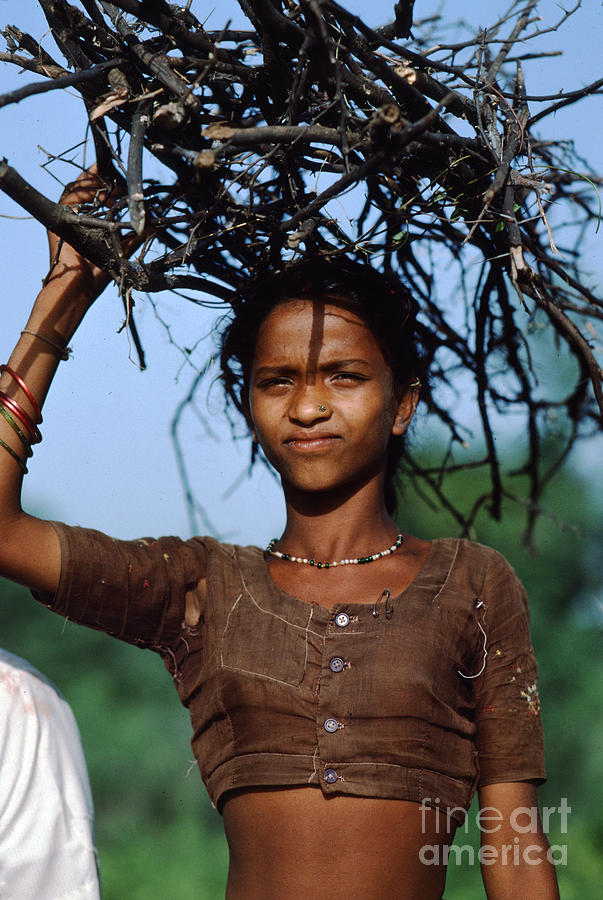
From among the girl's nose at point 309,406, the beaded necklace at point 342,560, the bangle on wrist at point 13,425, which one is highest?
the girl's nose at point 309,406

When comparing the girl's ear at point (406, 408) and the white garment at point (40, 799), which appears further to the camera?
the girl's ear at point (406, 408)

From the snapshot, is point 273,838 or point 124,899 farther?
point 124,899

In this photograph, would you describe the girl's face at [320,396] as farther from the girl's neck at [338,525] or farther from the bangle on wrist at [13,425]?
the bangle on wrist at [13,425]

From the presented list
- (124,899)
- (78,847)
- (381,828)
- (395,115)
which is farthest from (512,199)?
(124,899)

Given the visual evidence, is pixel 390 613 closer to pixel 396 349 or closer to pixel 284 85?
pixel 396 349

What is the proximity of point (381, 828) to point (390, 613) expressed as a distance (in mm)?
306

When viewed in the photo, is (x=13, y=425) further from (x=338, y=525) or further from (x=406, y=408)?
(x=406, y=408)

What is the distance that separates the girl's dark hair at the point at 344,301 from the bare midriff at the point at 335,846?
2.28 ft

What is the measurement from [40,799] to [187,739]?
4.96 metres

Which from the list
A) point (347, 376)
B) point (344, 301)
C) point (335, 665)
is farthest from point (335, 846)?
point (344, 301)

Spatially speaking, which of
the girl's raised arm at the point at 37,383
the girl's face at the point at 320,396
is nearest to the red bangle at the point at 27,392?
the girl's raised arm at the point at 37,383

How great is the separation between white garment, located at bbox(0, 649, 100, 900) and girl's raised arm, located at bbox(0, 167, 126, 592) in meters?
0.19

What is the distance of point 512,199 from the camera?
5.01ft

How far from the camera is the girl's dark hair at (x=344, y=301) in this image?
1.75m
